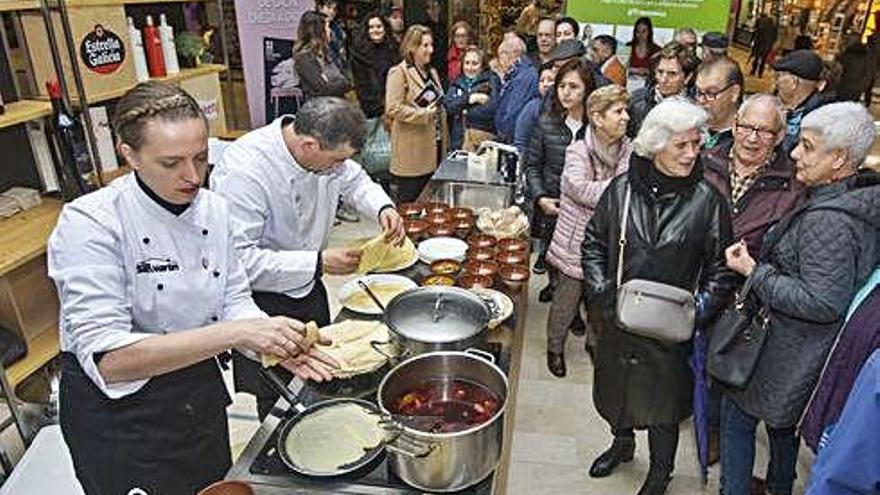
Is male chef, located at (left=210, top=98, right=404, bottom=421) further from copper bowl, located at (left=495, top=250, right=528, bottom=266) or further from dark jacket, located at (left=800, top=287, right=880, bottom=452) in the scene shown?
dark jacket, located at (left=800, top=287, right=880, bottom=452)

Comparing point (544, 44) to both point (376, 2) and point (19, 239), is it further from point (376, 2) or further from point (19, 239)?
point (19, 239)

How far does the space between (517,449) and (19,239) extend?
7.38 feet

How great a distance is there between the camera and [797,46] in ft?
31.7

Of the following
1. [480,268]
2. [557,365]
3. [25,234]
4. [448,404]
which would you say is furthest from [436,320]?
[25,234]

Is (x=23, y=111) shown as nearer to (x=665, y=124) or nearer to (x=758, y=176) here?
(x=665, y=124)

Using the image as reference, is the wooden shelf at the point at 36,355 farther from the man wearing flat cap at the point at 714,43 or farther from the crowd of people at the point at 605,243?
the man wearing flat cap at the point at 714,43

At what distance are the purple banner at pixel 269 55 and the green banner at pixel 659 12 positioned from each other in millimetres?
2503

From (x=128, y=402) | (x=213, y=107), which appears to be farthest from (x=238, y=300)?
(x=213, y=107)

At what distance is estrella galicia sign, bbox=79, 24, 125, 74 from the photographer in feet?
9.07

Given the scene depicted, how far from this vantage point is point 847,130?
181 cm

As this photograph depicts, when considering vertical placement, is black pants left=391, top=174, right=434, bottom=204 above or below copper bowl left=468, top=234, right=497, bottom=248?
below

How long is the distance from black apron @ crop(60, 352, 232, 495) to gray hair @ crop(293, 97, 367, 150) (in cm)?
71

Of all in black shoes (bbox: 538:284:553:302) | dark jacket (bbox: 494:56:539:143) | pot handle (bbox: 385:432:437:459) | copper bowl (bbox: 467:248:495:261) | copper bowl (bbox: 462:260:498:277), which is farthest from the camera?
Answer: dark jacket (bbox: 494:56:539:143)

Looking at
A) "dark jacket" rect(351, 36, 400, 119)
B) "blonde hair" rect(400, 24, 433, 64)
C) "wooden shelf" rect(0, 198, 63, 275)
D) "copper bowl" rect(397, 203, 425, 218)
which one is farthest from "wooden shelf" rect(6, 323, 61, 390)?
"dark jacket" rect(351, 36, 400, 119)
